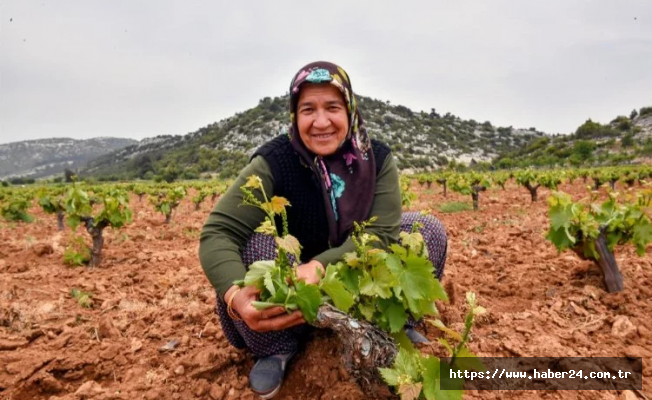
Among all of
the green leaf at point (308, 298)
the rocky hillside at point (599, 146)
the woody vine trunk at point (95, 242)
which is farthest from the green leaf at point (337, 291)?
the rocky hillside at point (599, 146)

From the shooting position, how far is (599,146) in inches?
1698

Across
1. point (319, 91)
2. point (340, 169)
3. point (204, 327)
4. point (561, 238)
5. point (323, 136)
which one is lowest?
point (204, 327)

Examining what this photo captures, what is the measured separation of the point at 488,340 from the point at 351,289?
1278 millimetres

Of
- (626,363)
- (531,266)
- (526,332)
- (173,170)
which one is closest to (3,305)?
(526,332)

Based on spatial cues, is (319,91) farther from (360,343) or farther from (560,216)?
(560,216)

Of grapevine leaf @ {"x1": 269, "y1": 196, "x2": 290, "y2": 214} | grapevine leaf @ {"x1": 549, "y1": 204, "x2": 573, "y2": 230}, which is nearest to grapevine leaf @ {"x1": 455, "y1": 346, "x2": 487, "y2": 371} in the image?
grapevine leaf @ {"x1": 269, "y1": 196, "x2": 290, "y2": 214}

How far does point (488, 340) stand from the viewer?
2242 mm

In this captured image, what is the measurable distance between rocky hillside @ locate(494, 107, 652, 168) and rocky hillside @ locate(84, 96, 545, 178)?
37.5 ft

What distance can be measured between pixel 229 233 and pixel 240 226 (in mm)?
65

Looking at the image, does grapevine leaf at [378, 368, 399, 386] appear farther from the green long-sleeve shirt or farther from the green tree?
the green tree

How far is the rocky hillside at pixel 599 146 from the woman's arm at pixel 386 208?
1533 inches

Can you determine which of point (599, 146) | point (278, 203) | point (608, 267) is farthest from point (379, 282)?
point (599, 146)

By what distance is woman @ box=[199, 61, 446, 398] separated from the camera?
1866 millimetres

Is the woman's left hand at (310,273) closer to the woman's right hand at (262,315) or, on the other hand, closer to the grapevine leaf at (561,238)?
the woman's right hand at (262,315)
